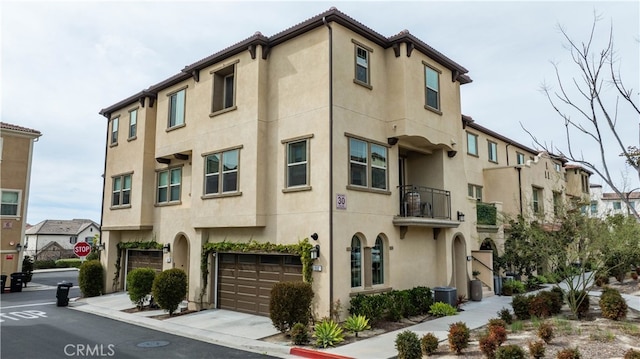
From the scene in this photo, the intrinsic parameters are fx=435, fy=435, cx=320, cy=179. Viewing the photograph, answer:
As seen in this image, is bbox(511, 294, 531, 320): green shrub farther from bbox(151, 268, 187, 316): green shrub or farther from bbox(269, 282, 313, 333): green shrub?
bbox(151, 268, 187, 316): green shrub

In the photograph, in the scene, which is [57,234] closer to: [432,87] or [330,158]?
[330,158]

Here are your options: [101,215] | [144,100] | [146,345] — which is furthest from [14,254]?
[146,345]

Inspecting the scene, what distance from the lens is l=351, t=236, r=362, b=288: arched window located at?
14219 millimetres

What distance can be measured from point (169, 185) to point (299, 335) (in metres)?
11.7

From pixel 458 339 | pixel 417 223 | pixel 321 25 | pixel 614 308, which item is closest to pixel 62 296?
pixel 417 223

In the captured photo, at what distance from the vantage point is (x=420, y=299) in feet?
49.9

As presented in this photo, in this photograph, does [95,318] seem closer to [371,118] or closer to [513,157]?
[371,118]

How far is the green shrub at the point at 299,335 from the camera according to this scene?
449 inches

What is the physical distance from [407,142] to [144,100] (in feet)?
43.3

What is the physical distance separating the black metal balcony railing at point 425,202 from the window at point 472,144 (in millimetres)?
9926

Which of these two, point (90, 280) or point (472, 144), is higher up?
point (472, 144)

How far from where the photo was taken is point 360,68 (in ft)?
49.7

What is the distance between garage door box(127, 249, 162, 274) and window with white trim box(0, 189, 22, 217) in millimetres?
9511

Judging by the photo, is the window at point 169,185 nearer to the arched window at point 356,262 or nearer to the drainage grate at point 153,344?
the drainage grate at point 153,344
